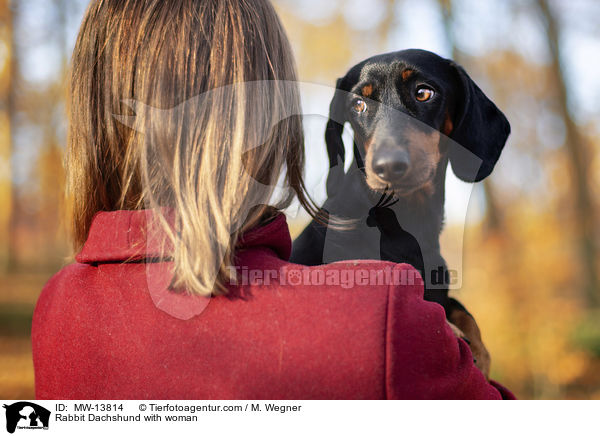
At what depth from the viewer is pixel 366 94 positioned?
2.20 meters

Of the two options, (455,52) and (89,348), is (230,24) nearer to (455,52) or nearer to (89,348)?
(89,348)

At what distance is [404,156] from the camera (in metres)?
1.87

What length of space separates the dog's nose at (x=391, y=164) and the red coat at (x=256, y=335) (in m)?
0.72

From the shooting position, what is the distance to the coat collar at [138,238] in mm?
1183

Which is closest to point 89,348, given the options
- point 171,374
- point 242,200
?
point 171,374

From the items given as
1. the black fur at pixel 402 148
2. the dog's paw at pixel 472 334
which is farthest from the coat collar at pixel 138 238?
the dog's paw at pixel 472 334

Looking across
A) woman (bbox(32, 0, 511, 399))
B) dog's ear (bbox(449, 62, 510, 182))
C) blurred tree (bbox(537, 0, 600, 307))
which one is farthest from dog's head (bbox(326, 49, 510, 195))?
blurred tree (bbox(537, 0, 600, 307))

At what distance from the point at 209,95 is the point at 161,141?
166mm

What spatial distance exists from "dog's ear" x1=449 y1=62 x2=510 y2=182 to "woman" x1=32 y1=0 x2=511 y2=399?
991mm

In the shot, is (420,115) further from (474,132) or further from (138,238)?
(138,238)

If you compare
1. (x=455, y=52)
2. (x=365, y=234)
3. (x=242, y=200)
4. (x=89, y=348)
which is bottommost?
(x=89, y=348)
